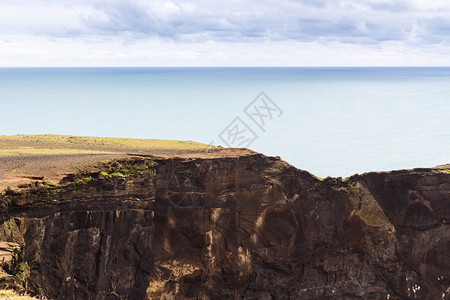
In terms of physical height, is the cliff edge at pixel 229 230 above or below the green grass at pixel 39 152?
below

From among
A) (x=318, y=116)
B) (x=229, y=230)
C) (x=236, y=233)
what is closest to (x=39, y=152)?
(x=229, y=230)

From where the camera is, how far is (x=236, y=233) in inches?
1341

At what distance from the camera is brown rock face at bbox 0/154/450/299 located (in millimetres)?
28438

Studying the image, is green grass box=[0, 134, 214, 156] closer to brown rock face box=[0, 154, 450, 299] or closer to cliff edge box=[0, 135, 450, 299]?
cliff edge box=[0, 135, 450, 299]

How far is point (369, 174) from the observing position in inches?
1462

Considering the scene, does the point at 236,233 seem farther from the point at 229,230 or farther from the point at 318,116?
the point at 318,116

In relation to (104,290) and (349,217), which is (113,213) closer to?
(104,290)

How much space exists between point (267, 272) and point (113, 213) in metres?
11.5

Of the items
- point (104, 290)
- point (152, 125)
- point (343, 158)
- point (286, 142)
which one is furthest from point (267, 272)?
point (152, 125)

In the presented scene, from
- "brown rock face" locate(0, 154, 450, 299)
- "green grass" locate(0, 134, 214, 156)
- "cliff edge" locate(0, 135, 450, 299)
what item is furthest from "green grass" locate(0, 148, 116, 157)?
"brown rock face" locate(0, 154, 450, 299)

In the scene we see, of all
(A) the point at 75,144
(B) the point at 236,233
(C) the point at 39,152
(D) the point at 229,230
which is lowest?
(B) the point at 236,233

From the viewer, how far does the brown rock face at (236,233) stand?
28.4 meters

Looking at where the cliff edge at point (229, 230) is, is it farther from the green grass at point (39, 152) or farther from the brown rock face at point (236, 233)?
the green grass at point (39, 152)

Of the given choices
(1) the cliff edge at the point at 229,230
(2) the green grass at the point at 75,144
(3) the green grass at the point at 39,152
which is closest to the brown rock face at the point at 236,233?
(1) the cliff edge at the point at 229,230
